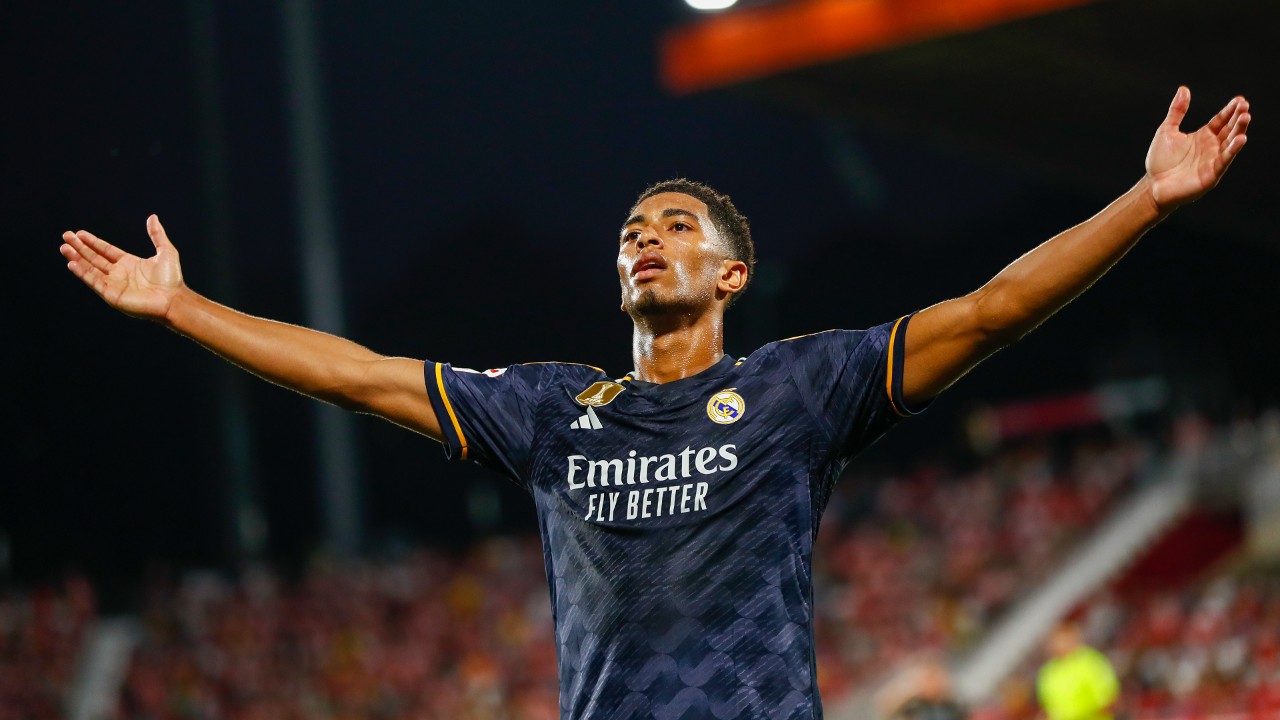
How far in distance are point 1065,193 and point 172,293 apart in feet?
136

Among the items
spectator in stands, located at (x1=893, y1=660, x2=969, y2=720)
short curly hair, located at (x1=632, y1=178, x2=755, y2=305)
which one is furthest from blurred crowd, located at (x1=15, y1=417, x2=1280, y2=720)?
short curly hair, located at (x1=632, y1=178, x2=755, y2=305)

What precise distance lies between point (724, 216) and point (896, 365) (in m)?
0.82

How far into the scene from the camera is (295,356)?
3.88m

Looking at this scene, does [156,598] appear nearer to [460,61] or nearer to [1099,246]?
[1099,246]

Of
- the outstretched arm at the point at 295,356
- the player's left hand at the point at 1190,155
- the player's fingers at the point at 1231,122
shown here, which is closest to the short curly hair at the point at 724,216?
the outstretched arm at the point at 295,356

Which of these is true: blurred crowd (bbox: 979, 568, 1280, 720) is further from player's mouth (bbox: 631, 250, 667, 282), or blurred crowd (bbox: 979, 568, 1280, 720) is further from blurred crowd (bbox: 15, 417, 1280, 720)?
player's mouth (bbox: 631, 250, 667, 282)

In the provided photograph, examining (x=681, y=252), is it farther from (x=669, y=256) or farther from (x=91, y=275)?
(x=91, y=275)

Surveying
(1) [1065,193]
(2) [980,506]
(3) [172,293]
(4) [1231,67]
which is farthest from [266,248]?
(3) [172,293]

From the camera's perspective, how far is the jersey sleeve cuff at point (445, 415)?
3.84 metres

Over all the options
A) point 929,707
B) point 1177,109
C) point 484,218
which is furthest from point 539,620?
point 484,218

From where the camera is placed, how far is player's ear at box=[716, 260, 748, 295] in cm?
402

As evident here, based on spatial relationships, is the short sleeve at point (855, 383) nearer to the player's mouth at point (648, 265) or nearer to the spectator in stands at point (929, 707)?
the player's mouth at point (648, 265)

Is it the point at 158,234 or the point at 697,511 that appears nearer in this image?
the point at 697,511

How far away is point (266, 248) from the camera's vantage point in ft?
141
